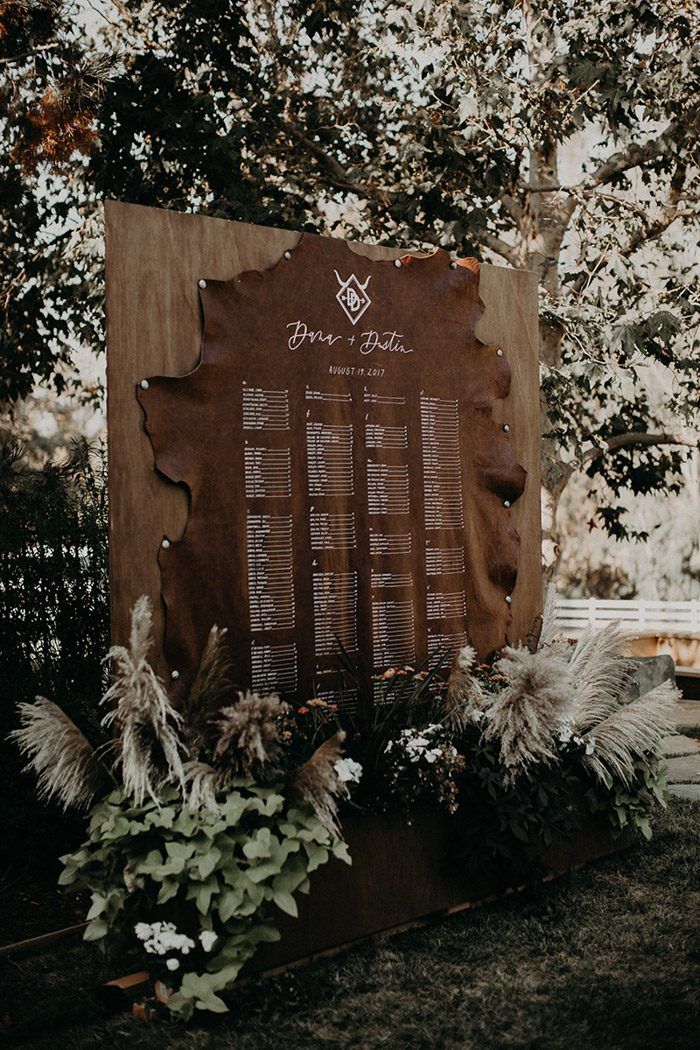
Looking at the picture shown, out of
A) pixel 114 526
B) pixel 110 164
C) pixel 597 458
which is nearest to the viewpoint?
pixel 114 526

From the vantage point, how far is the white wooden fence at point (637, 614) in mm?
14023

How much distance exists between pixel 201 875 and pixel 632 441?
8.87 m

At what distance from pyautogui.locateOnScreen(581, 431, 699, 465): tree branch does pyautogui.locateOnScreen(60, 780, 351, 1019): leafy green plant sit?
8.07 metres

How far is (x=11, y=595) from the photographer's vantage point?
17.2 ft

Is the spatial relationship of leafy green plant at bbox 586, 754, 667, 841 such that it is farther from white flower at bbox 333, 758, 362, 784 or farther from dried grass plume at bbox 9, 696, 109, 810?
dried grass plume at bbox 9, 696, 109, 810

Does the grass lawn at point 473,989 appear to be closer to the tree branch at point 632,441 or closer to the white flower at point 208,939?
the white flower at point 208,939

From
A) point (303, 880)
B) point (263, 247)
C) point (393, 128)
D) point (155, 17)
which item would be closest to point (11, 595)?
point (263, 247)

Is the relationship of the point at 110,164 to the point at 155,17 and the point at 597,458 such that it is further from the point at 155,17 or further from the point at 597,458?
the point at 597,458

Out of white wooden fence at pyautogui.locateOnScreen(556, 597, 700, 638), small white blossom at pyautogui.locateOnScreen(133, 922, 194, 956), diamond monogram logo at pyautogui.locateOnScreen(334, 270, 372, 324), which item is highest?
diamond monogram logo at pyautogui.locateOnScreen(334, 270, 372, 324)

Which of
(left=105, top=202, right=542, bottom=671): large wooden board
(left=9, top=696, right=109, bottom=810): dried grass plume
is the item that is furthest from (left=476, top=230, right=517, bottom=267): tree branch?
(left=9, top=696, right=109, bottom=810): dried grass plume

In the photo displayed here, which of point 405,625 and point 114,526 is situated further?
point 405,625

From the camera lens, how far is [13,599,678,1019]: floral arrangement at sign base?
3.15 metres

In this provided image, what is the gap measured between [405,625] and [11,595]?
2.15 meters

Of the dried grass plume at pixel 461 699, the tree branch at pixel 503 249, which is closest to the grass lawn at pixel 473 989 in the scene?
the dried grass plume at pixel 461 699
